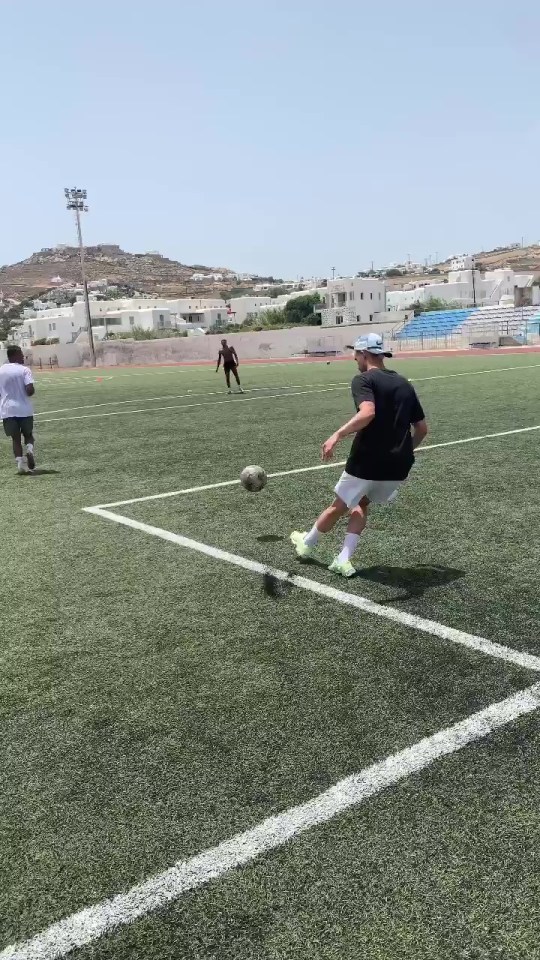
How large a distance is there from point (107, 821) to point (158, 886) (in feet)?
1.64

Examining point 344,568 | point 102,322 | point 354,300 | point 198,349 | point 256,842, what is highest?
point 102,322

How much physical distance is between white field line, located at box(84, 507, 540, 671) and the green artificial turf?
0.10 meters

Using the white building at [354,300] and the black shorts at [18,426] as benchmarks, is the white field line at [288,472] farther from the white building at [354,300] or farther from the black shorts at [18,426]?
the white building at [354,300]

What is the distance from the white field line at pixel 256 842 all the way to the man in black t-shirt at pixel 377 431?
224 cm

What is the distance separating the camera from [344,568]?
604 cm

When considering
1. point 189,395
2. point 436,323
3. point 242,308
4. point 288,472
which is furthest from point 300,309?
point 288,472

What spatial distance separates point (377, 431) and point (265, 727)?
102 inches

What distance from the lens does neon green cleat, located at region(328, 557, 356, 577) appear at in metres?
6.03

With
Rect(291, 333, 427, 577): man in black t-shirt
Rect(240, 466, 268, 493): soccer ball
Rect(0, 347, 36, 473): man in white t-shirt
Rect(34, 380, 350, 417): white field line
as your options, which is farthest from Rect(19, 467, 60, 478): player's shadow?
Rect(34, 380, 350, 417): white field line

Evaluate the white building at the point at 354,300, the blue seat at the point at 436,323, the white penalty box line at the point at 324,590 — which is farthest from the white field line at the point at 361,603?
the white building at the point at 354,300

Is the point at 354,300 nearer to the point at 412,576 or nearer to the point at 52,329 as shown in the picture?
the point at 52,329

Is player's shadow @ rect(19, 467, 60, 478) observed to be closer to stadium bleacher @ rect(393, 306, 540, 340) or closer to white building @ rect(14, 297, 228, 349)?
stadium bleacher @ rect(393, 306, 540, 340)

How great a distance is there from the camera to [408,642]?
479 cm

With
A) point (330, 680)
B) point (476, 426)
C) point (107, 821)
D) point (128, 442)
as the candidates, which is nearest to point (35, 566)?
point (330, 680)
